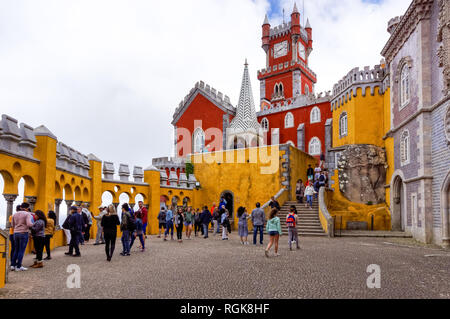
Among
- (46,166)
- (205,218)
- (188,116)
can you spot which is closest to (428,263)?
(205,218)

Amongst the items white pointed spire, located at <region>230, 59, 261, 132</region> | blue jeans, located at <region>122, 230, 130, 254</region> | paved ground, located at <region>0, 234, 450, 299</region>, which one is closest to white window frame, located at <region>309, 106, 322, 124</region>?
white pointed spire, located at <region>230, 59, 261, 132</region>

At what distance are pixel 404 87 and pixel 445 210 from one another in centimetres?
704

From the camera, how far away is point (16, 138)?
1027cm

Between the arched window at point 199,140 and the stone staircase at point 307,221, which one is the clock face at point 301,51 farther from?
the stone staircase at point 307,221

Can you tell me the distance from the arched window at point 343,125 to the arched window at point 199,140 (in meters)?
14.0

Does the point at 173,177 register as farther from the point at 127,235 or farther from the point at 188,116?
the point at 188,116

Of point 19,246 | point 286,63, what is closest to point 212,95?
point 286,63

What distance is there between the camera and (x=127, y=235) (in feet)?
34.6

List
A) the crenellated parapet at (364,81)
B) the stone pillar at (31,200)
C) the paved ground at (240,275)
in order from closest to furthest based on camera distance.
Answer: the paved ground at (240,275), the stone pillar at (31,200), the crenellated parapet at (364,81)

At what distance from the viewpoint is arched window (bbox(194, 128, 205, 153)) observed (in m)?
34.8

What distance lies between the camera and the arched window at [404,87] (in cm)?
1714

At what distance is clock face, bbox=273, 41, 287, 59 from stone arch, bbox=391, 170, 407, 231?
2698cm

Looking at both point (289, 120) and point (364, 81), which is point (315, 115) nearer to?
point (289, 120)

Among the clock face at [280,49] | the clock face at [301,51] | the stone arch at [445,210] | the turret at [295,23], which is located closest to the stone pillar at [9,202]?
the stone arch at [445,210]
